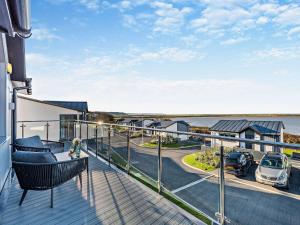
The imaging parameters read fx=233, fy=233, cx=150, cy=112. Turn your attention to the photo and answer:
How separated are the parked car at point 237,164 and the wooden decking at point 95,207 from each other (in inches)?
30.0

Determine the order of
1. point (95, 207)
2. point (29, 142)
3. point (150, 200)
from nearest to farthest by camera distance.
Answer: point (95, 207) < point (150, 200) < point (29, 142)

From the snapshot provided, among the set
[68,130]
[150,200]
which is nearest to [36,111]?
[68,130]

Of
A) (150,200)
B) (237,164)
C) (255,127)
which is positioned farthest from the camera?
(255,127)

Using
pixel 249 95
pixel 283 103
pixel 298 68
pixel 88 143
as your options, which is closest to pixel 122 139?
pixel 88 143

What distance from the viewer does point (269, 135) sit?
1883cm

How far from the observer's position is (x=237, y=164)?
3.01 metres

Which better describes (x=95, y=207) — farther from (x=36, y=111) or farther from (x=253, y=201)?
(x=36, y=111)

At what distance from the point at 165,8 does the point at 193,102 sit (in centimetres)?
3799

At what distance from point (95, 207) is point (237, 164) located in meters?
1.95

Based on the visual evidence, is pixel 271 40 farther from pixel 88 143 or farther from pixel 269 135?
pixel 269 135

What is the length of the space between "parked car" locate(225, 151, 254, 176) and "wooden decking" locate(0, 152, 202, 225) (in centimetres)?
76

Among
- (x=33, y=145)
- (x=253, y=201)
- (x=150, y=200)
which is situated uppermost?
(x=33, y=145)

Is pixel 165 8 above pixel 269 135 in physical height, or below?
above

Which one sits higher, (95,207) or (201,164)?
(201,164)
